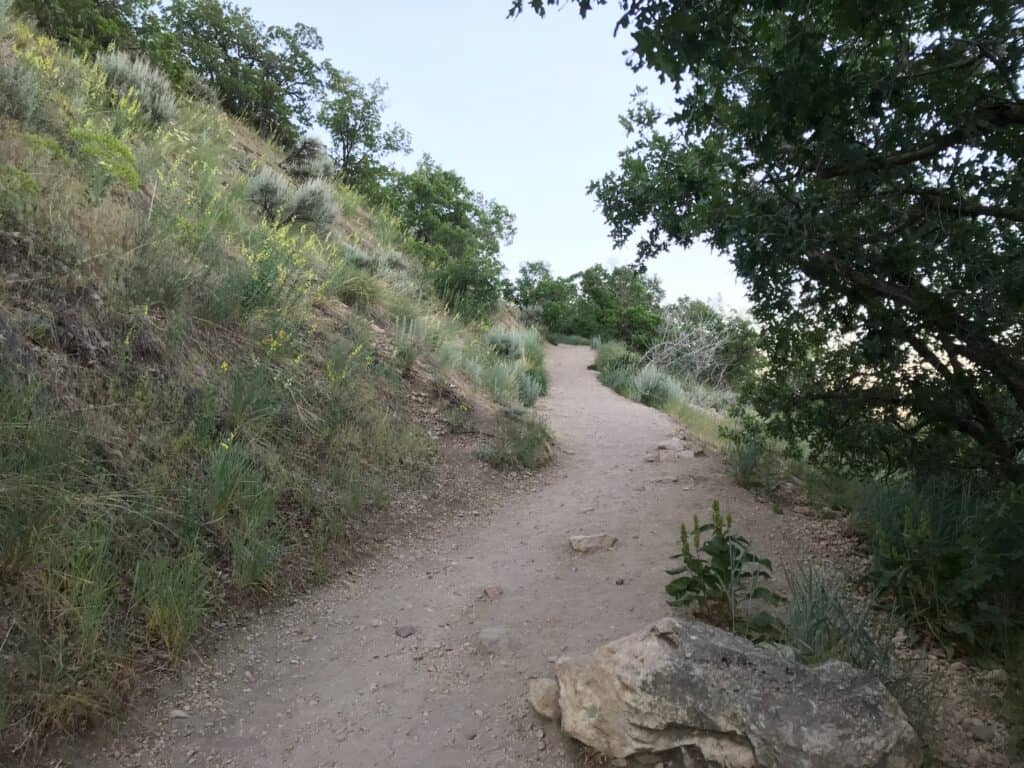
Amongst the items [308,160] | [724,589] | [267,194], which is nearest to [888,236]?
[724,589]

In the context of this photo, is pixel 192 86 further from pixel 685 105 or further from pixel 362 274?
pixel 685 105

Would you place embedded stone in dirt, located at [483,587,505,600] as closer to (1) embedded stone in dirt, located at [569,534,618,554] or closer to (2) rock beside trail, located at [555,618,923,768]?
(1) embedded stone in dirt, located at [569,534,618,554]

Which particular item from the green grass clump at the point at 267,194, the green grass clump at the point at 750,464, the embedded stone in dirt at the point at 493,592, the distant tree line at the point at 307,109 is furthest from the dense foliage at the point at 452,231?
the embedded stone in dirt at the point at 493,592

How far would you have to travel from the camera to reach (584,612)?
3650 millimetres

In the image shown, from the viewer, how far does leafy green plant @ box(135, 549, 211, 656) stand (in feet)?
9.79

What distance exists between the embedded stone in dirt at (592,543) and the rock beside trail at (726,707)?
1.98 meters

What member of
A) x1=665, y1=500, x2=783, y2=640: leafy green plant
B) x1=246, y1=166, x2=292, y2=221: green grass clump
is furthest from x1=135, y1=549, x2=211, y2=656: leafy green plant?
x1=246, y1=166, x2=292, y2=221: green grass clump

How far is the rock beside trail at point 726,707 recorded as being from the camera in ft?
7.25

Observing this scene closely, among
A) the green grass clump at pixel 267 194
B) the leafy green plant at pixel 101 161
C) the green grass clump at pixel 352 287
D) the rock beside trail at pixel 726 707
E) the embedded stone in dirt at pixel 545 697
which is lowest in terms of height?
the embedded stone in dirt at pixel 545 697

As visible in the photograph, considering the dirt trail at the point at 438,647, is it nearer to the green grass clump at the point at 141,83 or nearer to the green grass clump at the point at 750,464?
the green grass clump at the point at 750,464

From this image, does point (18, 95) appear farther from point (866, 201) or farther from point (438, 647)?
point (866, 201)

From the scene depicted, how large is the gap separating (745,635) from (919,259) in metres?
2.61

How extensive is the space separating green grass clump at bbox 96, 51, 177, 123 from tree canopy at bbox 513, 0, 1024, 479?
22.8ft

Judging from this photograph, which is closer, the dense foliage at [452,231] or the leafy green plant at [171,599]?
the leafy green plant at [171,599]
